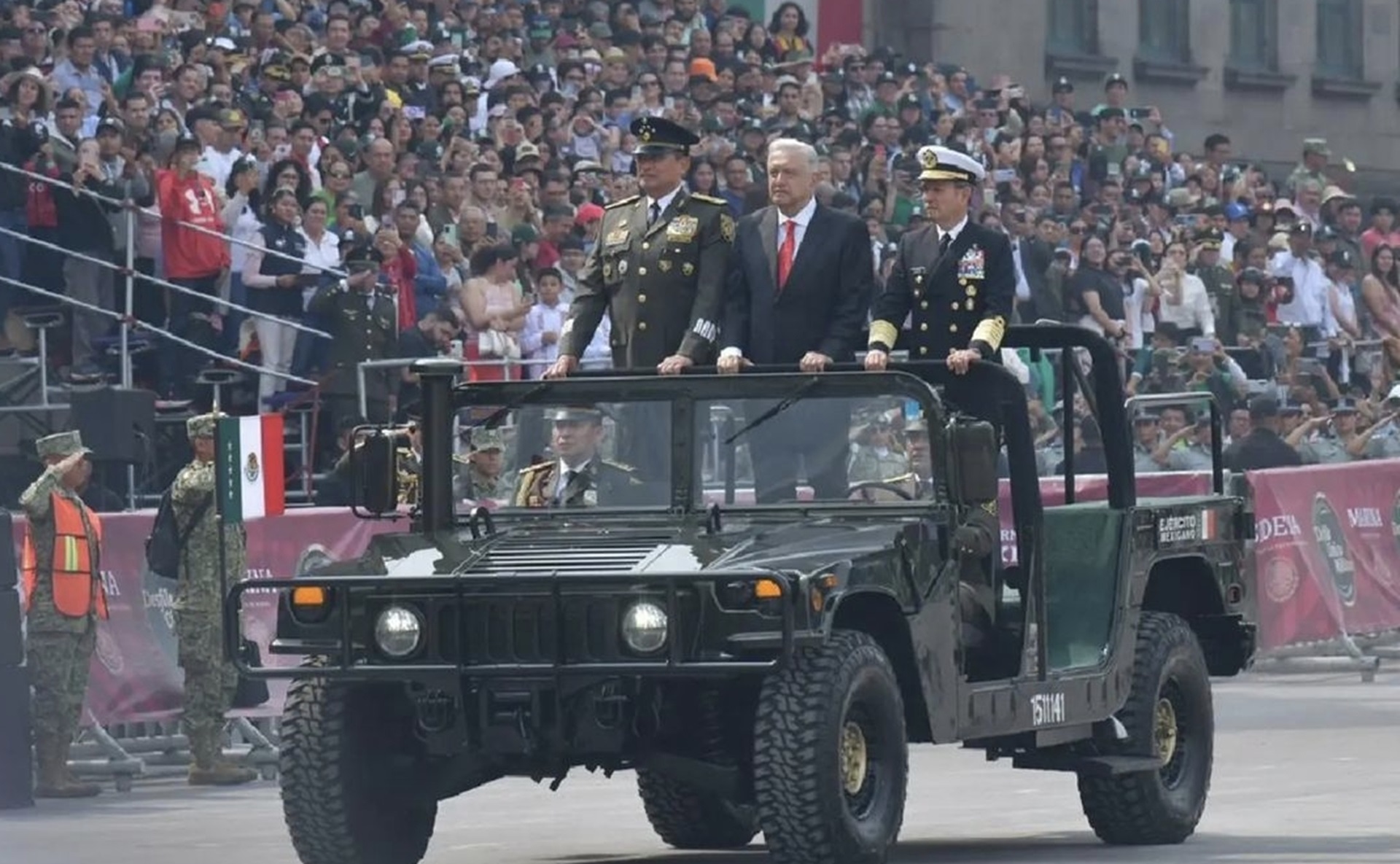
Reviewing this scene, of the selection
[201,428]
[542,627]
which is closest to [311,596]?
[542,627]

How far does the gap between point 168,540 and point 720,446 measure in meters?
5.49

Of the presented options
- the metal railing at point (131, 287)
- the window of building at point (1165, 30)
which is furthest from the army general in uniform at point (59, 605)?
the window of building at point (1165, 30)

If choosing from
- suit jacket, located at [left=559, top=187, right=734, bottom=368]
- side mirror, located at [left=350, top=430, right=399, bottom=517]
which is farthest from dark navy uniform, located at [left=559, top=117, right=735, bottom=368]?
side mirror, located at [left=350, top=430, right=399, bottom=517]

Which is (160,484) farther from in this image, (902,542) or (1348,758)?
(902,542)

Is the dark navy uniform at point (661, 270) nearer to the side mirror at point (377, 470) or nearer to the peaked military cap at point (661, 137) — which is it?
the peaked military cap at point (661, 137)

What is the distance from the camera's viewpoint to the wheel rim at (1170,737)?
45.2 feet

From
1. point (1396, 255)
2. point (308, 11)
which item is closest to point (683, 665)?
point (308, 11)

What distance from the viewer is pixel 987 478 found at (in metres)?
12.2

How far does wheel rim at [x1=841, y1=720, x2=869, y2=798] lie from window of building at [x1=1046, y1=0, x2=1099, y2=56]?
32.3 metres

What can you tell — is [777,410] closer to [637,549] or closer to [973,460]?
[973,460]

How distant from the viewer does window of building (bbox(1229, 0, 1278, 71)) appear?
47031 millimetres

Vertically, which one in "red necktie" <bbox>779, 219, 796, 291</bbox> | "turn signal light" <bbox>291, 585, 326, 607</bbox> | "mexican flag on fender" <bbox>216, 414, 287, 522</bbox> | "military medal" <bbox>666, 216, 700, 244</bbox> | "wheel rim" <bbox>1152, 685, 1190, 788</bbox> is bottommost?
"wheel rim" <bbox>1152, 685, 1190, 788</bbox>

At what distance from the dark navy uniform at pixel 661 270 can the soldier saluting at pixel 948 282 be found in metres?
0.65

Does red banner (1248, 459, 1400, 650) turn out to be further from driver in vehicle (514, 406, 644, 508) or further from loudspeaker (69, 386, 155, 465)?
driver in vehicle (514, 406, 644, 508)
